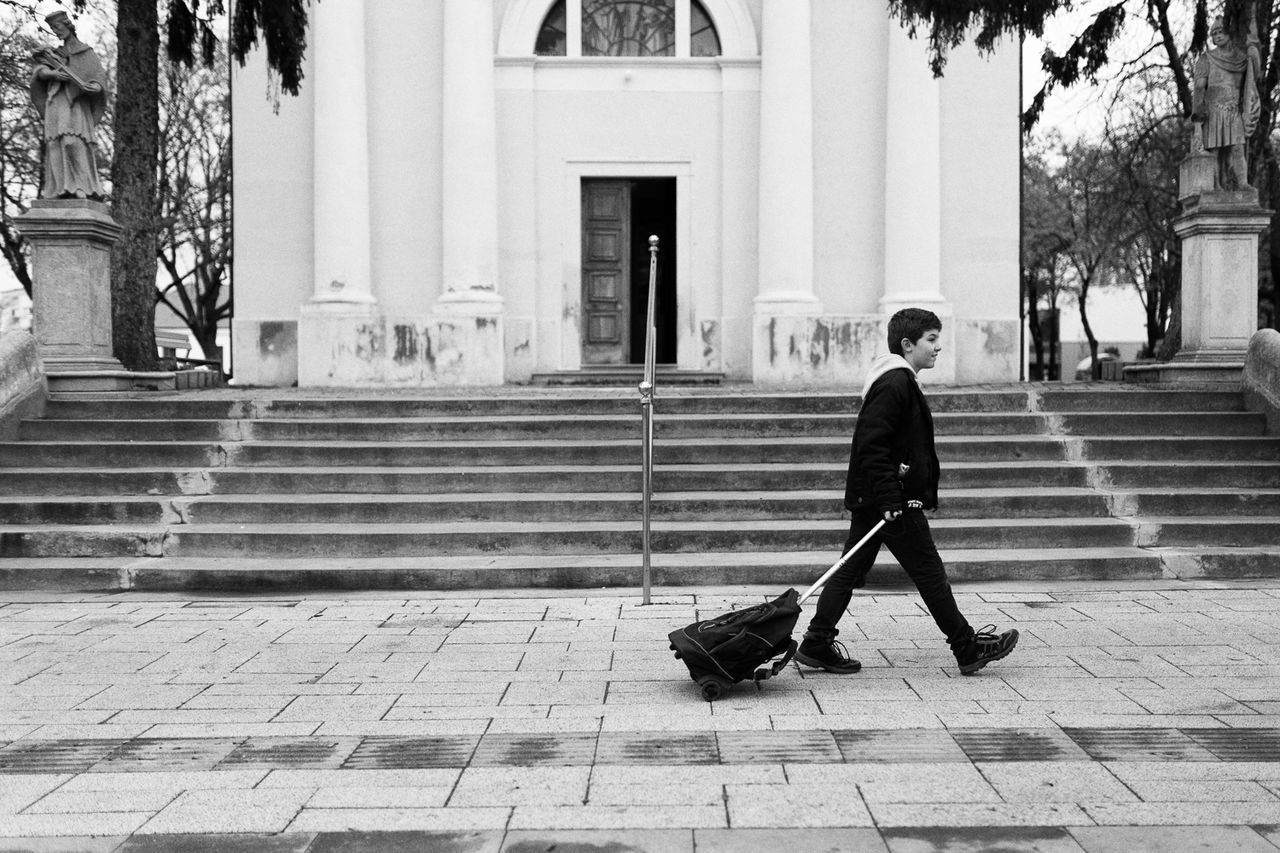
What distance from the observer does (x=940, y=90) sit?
15805 mm

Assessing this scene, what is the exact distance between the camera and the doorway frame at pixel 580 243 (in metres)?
16.5

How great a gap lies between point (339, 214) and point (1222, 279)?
35.4 ft

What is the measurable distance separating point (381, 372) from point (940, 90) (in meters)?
8.47

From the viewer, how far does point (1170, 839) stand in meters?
3.82

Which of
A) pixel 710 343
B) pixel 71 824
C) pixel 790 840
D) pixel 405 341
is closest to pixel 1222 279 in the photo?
pixel 710 343

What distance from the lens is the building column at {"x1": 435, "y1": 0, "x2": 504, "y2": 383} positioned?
611 inches

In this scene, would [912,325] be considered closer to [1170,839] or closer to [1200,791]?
[1200,791]

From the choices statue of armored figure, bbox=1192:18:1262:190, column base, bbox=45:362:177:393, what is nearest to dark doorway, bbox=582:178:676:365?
column base, bbox=45:362:177:393

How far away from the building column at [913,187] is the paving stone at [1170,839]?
1192cm

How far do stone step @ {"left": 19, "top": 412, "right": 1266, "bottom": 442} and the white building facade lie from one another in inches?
169

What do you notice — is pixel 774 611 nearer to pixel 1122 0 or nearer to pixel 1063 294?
pixel 1122 0

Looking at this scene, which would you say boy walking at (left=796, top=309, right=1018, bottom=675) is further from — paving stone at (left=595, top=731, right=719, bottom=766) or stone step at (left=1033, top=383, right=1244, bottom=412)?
stone step at (left=1033, top=383, right=1244, bottom=412)

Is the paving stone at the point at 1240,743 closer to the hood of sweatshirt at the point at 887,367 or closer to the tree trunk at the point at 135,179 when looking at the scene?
the hood of sweatshirt at the point at 887,367

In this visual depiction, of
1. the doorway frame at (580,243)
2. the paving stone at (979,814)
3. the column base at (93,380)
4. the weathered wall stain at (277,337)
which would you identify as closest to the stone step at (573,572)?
the column base at (93,380)
